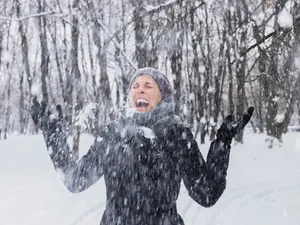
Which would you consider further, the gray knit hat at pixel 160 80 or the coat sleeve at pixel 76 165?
the gray knit hat at pixel 160 80

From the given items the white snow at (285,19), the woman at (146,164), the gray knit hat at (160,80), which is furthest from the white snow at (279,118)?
the woman at (146,164)

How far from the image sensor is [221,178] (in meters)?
2.06

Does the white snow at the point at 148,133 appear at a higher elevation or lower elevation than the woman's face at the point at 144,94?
lower

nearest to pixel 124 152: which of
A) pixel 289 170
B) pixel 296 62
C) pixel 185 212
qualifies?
pixel 296 62

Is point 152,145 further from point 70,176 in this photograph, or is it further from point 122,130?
point 70,176

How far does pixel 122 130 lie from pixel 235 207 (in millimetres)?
6167

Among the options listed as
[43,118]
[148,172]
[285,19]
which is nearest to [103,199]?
[285,19]

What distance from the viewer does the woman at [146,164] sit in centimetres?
206

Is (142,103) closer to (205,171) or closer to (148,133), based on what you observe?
(148,133)

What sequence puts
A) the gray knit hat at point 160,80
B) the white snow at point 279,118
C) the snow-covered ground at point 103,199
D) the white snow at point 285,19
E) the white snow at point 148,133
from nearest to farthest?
the white snow at point 148,133 → the gray knit hat at point 160,80 → the white snow at point 285,19 → the snow-covered ground at point 103,199 → the white snow at point 279,118

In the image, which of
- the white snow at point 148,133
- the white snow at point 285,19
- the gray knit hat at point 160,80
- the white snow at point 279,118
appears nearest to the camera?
the white snow at point 148,133

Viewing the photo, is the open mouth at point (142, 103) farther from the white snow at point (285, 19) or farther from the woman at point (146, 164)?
the white snow at point (285, 19)

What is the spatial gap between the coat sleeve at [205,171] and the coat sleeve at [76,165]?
40 centimetres

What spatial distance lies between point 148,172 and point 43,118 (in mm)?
596
